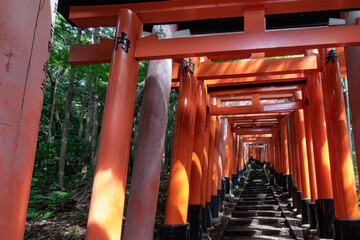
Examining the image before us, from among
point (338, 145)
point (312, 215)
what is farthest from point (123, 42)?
point (312, 215)

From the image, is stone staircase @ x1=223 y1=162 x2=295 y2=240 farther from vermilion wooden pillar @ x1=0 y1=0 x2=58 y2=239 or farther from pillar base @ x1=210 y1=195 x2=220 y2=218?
vermilion wooden pillar @ x1=0 y1=0 x2=58 y2=239

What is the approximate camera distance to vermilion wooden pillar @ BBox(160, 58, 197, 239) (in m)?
4.94

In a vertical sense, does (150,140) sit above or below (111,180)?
above

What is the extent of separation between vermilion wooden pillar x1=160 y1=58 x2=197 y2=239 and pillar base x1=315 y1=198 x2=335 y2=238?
126 inches

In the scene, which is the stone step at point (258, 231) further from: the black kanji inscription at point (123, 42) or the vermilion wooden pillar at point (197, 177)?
the black kanji inscription at point (123, 42)

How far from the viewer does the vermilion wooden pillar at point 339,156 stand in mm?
4641

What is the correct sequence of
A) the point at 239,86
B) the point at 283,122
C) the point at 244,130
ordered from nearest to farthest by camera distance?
the point at 239,86
the point at 283,122
the point at 244,130

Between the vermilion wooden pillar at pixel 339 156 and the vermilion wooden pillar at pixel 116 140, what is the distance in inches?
150

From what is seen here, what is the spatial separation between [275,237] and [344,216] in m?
2.85

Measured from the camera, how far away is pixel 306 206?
7.77 metres

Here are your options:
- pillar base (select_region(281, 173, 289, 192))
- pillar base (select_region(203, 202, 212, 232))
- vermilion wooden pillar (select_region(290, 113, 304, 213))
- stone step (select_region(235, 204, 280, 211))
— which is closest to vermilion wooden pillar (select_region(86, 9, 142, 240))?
pillar base (select_region(203, 202, 212, 232))

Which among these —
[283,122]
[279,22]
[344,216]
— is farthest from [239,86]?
[283,122]

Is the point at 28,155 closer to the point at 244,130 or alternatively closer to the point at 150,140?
the point at 150,140

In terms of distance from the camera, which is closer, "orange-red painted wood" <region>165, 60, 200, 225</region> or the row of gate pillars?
the row of gate pillars
